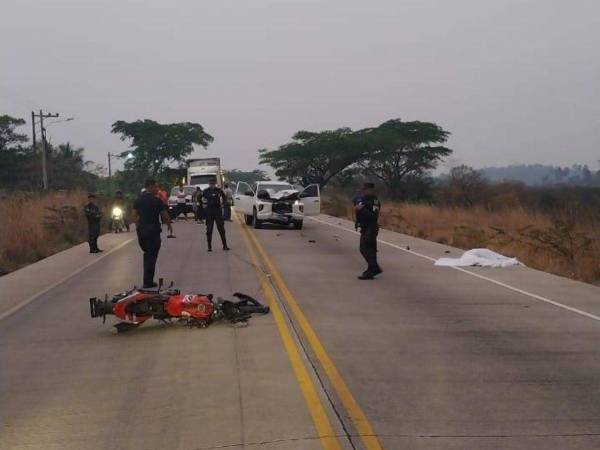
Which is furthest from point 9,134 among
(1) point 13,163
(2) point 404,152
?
(2) point 404,152

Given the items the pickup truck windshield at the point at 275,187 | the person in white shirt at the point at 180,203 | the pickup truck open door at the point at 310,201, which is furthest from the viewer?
the person in white shirt at the point at 180,203

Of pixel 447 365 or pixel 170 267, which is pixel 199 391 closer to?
pixel 447 365

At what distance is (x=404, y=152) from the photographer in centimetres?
6228

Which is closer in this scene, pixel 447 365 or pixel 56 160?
pixel 447 365

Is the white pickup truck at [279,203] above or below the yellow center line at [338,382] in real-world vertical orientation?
above

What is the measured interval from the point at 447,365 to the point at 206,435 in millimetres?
2920

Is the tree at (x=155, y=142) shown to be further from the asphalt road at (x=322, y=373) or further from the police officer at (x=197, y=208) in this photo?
the asphalt road at (x=322, y=373)

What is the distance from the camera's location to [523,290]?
1277 centimetres

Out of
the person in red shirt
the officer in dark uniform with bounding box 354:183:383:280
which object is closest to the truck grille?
the person in red shirt

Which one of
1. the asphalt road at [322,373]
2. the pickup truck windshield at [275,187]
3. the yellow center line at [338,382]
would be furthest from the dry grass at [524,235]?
the yellow center line at [338,382]

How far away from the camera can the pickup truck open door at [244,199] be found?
2965 cm

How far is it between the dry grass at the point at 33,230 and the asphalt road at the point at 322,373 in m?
7.24

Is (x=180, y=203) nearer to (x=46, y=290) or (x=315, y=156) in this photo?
(x=46, y=290)

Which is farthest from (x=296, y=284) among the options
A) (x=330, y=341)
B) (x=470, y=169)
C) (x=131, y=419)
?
A: (x=470, y=169)
